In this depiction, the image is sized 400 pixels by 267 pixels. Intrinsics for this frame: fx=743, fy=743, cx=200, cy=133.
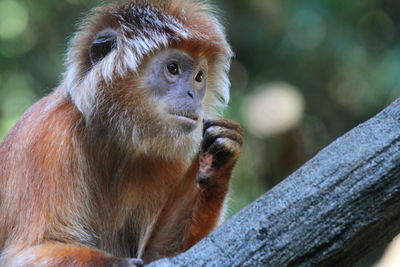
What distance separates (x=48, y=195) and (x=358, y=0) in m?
5.41

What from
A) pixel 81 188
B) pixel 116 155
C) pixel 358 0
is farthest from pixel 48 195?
pixel 358 0

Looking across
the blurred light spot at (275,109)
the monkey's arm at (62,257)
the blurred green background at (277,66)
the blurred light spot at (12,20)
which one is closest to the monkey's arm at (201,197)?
the monkey's arm at (62,257)

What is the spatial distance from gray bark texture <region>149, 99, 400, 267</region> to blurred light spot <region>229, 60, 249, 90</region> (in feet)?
19.0

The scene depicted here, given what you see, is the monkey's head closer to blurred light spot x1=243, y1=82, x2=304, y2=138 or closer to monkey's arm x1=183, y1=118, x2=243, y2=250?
monkey's arm x1=183, y1=118, x2=243, y2=250

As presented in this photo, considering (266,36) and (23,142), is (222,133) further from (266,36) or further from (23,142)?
(266,36)

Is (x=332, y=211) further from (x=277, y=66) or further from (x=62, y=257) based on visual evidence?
(x=277, y=66)

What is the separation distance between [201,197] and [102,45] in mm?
1014

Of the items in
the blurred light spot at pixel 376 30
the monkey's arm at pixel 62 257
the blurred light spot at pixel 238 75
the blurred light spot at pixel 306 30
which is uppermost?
the monkey's arm at pixel 62 257

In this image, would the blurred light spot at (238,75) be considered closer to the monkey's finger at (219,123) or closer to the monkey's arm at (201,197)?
the monkey's arm at (201,197)

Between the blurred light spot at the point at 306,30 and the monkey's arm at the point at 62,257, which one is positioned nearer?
the monkey's arm at the point at 62,257

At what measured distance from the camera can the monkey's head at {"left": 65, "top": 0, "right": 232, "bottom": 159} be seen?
402cm

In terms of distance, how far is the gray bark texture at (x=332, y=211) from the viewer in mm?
2811

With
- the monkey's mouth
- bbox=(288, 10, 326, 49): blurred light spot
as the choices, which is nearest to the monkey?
the monkey's mouth

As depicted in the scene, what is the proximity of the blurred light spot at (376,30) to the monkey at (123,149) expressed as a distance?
14.9 feet
